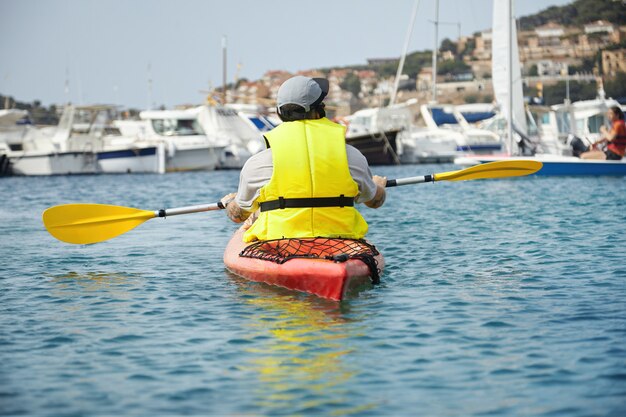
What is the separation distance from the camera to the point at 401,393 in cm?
621

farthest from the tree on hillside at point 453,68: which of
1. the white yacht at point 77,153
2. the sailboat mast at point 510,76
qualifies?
the sailboat mast at point 510,76

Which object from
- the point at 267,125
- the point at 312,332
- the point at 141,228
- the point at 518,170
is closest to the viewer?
the point at 312,332

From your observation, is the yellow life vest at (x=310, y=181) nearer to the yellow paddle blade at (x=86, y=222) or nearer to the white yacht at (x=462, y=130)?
Answer: the yellow paddle blade at (x=86, y=222)

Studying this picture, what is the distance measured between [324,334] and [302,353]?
610 millimetres

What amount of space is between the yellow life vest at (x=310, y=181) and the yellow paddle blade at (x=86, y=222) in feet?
10.4

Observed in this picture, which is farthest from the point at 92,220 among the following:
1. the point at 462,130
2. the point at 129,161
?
the point at 462,130

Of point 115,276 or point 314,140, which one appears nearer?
point 314,140

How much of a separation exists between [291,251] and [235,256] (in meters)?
1.31

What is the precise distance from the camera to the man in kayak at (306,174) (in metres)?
9.33

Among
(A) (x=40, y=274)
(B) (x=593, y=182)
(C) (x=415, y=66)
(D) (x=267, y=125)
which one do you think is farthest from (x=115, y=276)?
(C) (x=415, y=66)

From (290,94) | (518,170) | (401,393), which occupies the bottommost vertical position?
(401,393)

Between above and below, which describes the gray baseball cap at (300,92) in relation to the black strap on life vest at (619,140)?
above

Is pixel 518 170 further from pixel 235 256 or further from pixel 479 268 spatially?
pixel 235 256

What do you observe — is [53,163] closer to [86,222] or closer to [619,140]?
[619,140]
